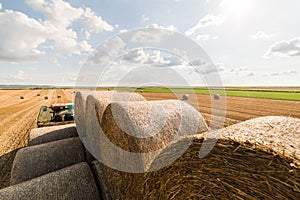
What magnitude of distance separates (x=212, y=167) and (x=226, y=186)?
144 mm

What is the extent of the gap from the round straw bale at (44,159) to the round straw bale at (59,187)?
791 mm

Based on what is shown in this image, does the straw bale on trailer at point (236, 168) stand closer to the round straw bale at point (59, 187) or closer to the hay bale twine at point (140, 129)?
the hay bale twine at point (140, 129)

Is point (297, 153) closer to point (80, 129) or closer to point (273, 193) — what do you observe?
point (273, 193)

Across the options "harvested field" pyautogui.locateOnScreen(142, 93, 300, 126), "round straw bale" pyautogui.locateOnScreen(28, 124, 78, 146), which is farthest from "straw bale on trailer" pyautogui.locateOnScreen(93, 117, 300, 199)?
"harvested field" pyautogui.locateOnScreen(142, 93, 300, 126)

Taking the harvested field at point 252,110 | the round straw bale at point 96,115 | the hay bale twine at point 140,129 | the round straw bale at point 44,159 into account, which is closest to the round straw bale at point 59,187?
the hay bale twine at point 140,129

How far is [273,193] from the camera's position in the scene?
100 cm

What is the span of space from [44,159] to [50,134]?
1.45m

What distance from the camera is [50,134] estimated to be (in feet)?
14.4

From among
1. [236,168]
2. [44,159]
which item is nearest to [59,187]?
[44,159]

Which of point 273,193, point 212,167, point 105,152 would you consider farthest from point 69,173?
point 273,193

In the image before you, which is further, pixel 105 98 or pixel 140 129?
pixel 105 98

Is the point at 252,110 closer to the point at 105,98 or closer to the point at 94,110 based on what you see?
the point at 105,98

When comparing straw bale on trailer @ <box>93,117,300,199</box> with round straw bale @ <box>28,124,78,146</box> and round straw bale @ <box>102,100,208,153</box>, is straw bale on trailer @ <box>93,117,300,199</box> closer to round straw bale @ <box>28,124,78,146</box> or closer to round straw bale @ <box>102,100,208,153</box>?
round straw bale @ <box>102,100,208,153</box>

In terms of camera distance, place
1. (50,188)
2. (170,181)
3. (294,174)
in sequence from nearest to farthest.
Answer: (294,174) < (170,181) < (50,188)
